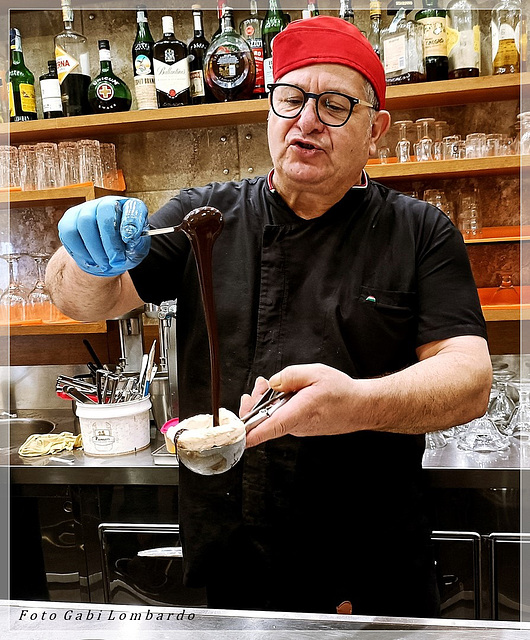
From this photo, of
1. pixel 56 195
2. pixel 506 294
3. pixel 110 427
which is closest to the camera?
pixel 110 427

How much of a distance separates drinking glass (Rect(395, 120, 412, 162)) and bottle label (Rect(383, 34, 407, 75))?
0.62 ft

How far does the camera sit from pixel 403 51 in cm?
218

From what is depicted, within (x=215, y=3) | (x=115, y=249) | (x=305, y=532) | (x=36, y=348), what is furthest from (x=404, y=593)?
(x=215, y=3)

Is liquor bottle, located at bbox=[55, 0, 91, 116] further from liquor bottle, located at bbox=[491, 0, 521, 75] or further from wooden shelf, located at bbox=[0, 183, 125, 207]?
liquor bottle, located at bbox=[491, 0, 521, 75]

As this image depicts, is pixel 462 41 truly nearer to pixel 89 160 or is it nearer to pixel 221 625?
pixel 89 160

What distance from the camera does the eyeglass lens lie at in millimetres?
1389

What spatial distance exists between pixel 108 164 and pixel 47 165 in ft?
0.77

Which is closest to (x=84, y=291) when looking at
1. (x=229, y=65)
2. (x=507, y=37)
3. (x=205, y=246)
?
(x=205, y=246)

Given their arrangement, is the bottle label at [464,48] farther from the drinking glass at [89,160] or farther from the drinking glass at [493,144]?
the drinking glass at [89,160]

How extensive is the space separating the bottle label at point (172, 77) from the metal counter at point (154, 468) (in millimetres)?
1291

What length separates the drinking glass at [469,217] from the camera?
232cm

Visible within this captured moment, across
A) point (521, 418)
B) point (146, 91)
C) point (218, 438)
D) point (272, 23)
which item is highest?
point (272, 23)

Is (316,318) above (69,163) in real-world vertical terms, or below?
below

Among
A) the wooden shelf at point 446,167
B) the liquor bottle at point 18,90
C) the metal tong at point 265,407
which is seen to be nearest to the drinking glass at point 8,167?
the liquor bottle at point 18,90
